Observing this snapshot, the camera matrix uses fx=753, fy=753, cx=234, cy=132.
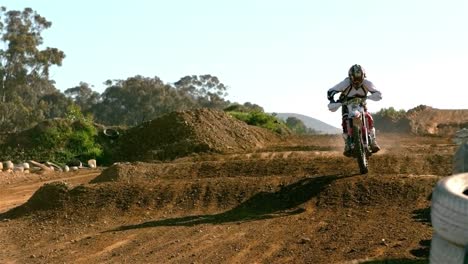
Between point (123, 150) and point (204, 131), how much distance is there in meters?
6.02

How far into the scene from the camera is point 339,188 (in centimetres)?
1149

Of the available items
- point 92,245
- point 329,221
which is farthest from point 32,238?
point 329,221

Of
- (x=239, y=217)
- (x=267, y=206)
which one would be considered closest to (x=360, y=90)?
(x=267, y=206)

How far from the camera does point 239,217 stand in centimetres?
1088

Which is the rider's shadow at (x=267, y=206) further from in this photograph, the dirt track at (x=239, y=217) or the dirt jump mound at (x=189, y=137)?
the dirt jump mound at (x=189, y=137)

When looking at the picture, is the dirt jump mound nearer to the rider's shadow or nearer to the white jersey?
the white jersey

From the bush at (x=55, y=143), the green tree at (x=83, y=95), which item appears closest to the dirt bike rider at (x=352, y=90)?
the bush at (x=55, y=143)

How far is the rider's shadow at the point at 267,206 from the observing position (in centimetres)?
1072

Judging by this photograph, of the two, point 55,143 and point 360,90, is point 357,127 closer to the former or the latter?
point 360,90

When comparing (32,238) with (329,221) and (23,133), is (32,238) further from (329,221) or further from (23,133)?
(23,133)

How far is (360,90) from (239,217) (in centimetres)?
304

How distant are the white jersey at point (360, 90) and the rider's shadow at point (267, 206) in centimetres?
138

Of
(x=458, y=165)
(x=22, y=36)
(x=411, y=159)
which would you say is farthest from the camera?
(x=22, y=36)

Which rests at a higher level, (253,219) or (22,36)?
(22,36)
